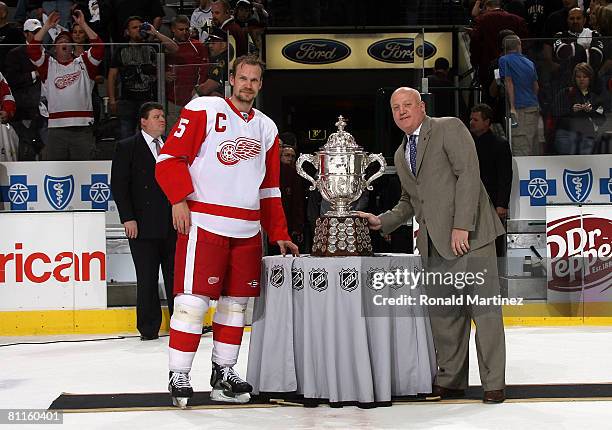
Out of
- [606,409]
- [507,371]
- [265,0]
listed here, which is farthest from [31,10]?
[606,409]

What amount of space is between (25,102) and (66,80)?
41 cm

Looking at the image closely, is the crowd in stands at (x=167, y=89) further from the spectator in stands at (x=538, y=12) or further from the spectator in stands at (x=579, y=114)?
the spectator in stands at (x=538, y=12)

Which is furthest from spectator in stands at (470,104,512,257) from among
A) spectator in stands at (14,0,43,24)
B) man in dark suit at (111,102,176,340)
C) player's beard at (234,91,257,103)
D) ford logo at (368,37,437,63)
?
ford logo at (368,37,437,63)

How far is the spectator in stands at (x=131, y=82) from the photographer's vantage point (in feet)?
31.8

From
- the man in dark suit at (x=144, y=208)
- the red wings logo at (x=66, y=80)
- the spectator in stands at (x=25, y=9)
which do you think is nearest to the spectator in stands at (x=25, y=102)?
the red wings logo at (x=66, y=80)

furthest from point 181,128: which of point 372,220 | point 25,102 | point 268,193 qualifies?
point 25,102

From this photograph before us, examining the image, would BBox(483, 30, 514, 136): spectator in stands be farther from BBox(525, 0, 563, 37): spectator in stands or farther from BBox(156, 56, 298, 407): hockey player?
BBox(156, 56, 298, 407): hockey player

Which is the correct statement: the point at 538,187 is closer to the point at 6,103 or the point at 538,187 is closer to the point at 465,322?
the point at 465,322

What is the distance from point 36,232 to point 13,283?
1.42 feet

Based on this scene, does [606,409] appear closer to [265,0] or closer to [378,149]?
[378,149]

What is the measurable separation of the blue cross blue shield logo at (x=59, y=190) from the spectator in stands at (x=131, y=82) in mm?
595

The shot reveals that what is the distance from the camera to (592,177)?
31.7 feet

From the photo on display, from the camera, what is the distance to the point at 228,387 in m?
5.83

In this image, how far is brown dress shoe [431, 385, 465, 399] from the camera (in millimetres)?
5840
